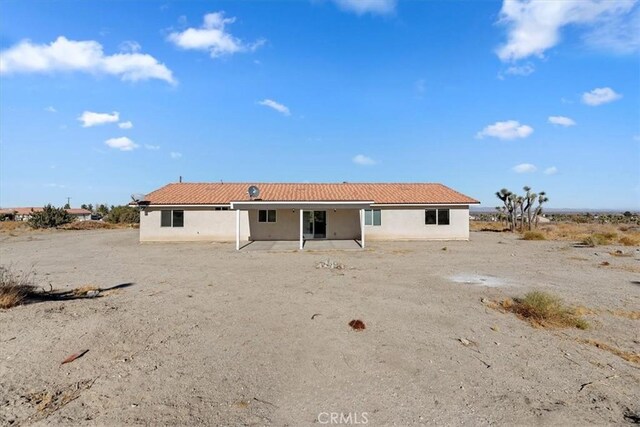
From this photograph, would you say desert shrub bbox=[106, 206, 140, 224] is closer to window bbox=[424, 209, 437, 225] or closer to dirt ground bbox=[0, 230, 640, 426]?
window bbox=[424, 209, 437, 225]

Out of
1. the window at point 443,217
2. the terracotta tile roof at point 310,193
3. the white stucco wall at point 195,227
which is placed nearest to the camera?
the white stucco wall at point 195,227

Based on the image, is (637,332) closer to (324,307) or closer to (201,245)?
(324,307)

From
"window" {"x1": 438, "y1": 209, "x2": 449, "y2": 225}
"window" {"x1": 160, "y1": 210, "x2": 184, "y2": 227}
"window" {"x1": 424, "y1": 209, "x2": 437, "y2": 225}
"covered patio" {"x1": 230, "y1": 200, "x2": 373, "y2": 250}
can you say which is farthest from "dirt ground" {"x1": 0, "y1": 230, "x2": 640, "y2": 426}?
"window" {"x1": 438, "y1": 209, "x2": 449, "y2": 225}

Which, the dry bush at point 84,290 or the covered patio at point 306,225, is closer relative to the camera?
the dry bush at point 84,290

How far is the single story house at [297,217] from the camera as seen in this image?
2252cm

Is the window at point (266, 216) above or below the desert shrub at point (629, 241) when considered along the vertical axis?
above

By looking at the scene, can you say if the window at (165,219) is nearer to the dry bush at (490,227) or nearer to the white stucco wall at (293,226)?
the white stucco wall at (293,226)

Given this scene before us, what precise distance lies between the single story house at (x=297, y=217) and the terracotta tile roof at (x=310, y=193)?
6 centimetres

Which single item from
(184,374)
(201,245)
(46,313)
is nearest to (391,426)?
(184,374)

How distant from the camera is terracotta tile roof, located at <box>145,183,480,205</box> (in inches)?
903

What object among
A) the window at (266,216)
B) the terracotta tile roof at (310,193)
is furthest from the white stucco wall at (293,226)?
the terracotta tile roof at (310,193)

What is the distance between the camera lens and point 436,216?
23.5 metres

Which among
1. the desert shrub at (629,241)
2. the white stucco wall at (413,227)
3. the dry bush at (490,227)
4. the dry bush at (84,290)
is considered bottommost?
the dry bush at (84,290)

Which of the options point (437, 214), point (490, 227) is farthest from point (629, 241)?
point (490, 227)
